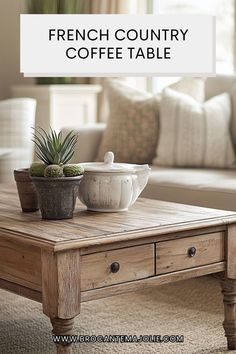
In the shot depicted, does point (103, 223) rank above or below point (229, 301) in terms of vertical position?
above

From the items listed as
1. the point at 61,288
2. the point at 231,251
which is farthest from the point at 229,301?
the point at 61,288

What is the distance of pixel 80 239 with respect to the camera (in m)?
2.09

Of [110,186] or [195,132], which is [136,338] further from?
[195,132]

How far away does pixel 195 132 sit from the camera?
12.7 ft

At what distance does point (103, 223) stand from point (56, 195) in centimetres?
16

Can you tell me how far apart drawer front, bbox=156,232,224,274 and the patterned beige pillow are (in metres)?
1.60

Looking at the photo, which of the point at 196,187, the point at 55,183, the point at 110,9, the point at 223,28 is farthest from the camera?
the point at 110,9

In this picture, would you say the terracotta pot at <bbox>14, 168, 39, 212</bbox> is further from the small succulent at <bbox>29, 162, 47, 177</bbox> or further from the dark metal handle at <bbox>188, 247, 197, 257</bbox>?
the dark metal handle at <bbox>188, 247, 197, 257</bbox>

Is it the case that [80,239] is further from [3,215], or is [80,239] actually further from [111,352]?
[111,352]

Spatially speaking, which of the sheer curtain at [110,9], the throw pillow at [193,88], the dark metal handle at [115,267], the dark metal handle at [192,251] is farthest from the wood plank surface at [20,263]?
the sheer curtain at [110,9]

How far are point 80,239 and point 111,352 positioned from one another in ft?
2.00

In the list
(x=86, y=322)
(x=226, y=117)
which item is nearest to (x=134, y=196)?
(x=86, y=322)

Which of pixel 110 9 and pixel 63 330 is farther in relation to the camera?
pixel 110 9

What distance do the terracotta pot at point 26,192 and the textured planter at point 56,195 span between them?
4.9 inches
